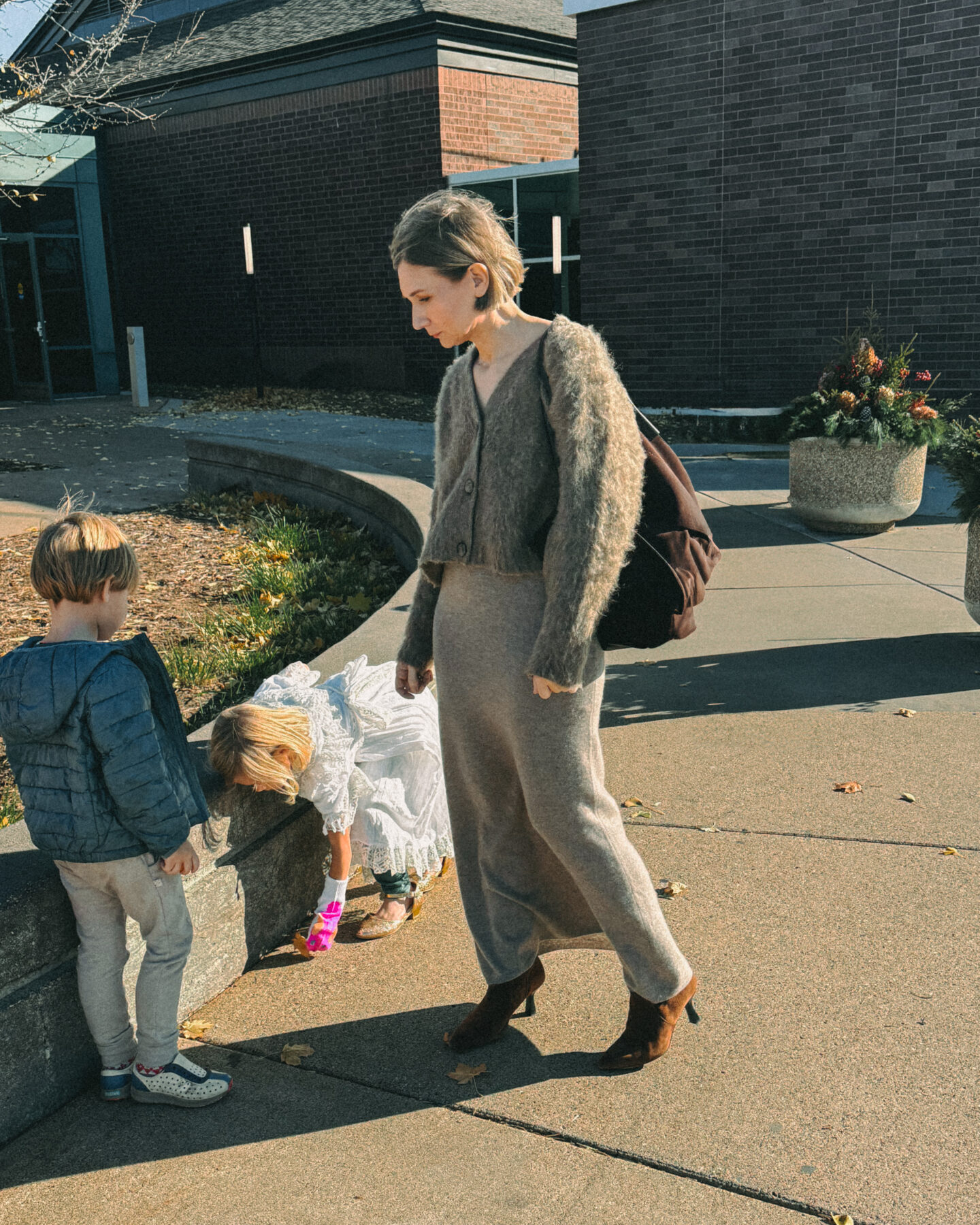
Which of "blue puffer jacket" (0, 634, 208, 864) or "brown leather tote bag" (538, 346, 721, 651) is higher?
"brown leather tote bag" (538, 346, 721, 651)

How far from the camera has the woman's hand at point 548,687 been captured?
231 centimetres

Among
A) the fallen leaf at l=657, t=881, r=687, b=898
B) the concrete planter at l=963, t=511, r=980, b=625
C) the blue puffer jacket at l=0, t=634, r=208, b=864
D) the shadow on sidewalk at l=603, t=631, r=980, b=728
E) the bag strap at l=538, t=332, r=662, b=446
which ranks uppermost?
the bag strap at l=538, t=332, r=662, b=446

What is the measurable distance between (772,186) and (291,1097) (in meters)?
12.9

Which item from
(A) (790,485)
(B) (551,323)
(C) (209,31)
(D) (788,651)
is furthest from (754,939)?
(C) (209,31)

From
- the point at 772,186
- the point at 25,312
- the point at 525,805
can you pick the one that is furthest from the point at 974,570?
the point at 25,312

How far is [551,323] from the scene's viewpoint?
2.41m

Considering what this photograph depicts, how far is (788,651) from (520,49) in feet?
51.4

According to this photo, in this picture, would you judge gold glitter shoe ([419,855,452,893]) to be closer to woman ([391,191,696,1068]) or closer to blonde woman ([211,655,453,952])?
blonde woman ([211,655,453,952])

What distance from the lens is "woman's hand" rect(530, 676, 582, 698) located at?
90.8 inches

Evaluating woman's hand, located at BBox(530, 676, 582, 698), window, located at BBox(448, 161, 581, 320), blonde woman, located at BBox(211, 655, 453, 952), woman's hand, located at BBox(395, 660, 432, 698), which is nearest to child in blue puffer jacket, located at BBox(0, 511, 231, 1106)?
blonde woman, located at BBox(211, 655, 453, 952)

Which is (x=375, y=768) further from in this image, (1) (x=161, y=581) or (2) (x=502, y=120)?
(2) (x=502, y=120)

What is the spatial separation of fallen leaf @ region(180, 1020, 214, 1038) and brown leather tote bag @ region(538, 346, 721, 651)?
4.69ft

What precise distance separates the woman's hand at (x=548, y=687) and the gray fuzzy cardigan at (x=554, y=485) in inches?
0.6

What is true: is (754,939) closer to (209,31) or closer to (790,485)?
(790,485)
